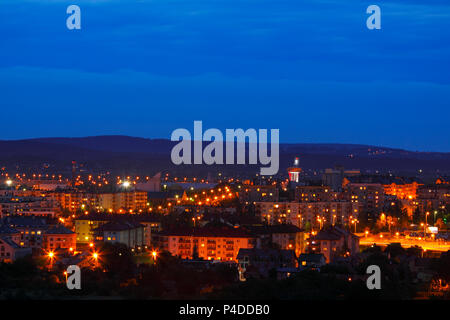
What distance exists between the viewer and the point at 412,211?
4106 cm

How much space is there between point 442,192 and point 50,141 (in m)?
50.4

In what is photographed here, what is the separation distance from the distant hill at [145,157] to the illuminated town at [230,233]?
22.0 meters

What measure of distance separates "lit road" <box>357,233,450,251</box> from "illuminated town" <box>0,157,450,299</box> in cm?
6

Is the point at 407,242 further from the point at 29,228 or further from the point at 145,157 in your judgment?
the point at 145,157

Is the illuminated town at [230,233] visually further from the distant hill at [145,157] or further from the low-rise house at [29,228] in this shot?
the distant hill at [145,157]

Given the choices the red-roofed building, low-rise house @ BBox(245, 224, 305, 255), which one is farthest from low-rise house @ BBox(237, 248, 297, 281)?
low-rise house @ BBox(245, 224, 305, 255)

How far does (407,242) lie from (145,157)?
54224 mm

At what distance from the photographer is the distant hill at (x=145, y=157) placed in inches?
2945

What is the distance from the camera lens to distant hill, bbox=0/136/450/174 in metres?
74.8

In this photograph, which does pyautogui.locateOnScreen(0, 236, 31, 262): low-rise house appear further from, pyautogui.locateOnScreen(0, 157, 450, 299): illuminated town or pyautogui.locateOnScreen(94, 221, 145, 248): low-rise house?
pyautogui.locateOnScreen(94, 221, 145, 248): low-rise house

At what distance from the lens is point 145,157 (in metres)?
81.4

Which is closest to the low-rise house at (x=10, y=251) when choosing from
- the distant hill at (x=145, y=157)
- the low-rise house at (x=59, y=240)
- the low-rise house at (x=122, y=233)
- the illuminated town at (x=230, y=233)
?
the illuminated town at (x=230, y=233)
